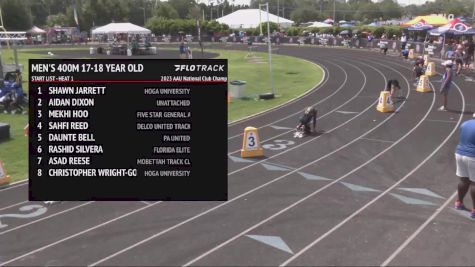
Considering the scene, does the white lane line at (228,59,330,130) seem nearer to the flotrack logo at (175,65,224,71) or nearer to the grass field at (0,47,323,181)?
the grass field at (0,47,323,181)

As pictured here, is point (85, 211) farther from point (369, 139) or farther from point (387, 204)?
point (369, 139)

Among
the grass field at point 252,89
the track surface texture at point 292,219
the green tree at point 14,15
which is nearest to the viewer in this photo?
the track surface texture at point 292,219

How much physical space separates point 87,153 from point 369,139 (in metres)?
12.1

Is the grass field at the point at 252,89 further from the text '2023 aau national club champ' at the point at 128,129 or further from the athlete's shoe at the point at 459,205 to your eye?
the athlete's shoe at the point at 459,205

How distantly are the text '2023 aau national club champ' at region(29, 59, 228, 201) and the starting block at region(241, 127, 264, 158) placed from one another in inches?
343

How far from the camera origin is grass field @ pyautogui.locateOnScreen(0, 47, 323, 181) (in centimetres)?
1502

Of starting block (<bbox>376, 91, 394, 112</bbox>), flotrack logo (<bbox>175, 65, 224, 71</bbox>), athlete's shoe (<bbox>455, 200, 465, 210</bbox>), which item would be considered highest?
flotrack logo (<bbox>175, 65, 224, 71</bbox>)

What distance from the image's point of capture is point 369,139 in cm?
1608

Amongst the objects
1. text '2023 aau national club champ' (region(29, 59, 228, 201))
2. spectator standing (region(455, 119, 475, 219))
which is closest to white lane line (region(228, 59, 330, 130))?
spectator standing (region(455, 119, 475, 219))

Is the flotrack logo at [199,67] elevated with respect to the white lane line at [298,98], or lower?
elevated

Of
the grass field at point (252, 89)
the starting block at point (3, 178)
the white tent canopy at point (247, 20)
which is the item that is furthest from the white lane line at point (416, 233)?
the white tent canopy at point (247, 20)

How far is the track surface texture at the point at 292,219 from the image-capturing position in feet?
27.0

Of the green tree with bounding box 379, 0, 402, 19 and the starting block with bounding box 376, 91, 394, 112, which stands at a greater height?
the green tree with bounding box 379, 0, 402, 19

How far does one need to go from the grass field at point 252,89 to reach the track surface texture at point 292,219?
3.05m
